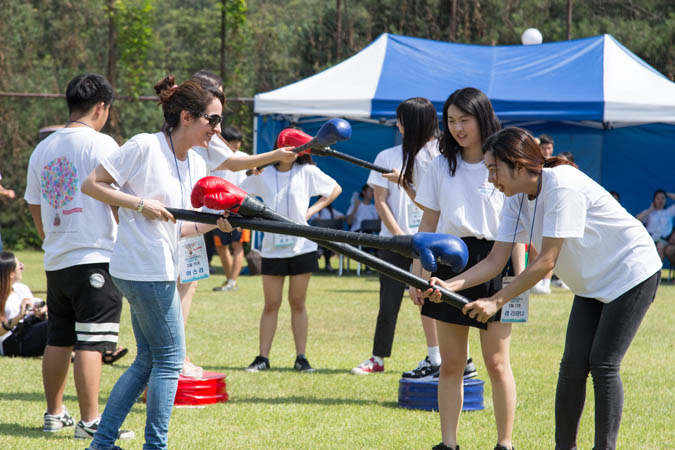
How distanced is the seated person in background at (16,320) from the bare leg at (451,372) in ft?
13.0

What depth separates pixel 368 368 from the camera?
20.7ft

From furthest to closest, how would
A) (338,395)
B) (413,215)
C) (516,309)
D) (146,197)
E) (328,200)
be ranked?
(328,200) < (413,215) < (338,395) < (516,309) < (146,197)

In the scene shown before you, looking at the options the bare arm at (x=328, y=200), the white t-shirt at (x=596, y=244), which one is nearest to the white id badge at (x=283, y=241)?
the bare arm at (x=328, y=200)

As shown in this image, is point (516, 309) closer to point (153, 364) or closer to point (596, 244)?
point (596, 244)

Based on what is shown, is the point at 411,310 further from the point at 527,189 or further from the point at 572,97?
the point at 527,189

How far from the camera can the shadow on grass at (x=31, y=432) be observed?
443 cm

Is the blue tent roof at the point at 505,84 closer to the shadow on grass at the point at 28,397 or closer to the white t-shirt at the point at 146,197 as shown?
the shadow on grass at the point at 28,397

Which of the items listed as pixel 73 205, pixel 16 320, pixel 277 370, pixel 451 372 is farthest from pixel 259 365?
pixel 451 372

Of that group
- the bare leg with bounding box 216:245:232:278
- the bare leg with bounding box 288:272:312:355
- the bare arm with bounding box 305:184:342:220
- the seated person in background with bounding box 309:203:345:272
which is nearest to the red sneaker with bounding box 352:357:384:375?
the bare leg with bounding box 288:272:312:355

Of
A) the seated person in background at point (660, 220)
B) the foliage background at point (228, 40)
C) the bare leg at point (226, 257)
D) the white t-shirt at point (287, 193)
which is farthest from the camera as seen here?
the foliage background at point (228, 40)

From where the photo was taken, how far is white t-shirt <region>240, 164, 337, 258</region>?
6383 millimetres

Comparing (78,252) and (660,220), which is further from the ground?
(78,252)

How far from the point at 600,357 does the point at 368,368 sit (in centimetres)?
295

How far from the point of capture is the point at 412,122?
5.41 m
